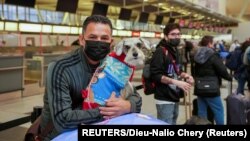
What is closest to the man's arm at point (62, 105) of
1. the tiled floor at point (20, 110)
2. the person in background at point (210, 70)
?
the person in background at point (210, 70)

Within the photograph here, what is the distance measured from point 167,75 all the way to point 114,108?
221 centimetres

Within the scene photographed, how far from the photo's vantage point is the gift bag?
1925 mm

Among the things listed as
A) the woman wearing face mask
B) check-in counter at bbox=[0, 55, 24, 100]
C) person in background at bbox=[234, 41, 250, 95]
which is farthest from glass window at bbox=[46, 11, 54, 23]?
the woman wearing face mask

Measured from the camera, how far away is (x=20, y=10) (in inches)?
592

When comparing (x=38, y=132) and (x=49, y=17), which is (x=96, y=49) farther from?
(x=49, y=17)

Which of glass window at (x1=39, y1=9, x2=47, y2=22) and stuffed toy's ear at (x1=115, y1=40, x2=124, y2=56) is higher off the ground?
glass window at (x1=39, y1=9, x2=47, y2=22)

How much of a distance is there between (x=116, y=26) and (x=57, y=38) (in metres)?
5.01

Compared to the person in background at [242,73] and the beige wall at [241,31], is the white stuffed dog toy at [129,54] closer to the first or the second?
the person in background at [242,73]

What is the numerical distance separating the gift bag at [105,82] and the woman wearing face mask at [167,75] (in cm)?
194

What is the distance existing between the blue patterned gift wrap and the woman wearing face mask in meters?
1.93

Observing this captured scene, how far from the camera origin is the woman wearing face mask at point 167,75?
3955 mm

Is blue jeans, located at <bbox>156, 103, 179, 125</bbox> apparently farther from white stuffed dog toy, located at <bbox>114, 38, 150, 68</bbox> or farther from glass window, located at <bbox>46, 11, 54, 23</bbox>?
glass window, located at <bbox>46, 11, 54, 23</bbox>

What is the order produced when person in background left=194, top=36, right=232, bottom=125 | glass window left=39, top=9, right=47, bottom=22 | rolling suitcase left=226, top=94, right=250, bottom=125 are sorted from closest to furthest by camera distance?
1. rolling suitcase left=226, top=94, right=250, bottom=125
2. person in background left=194, top=36, right=232, bottom=125
3. glass window left=39, top=9, right=47, bottom=22

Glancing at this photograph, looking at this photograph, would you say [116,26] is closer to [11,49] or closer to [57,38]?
[57,38]
